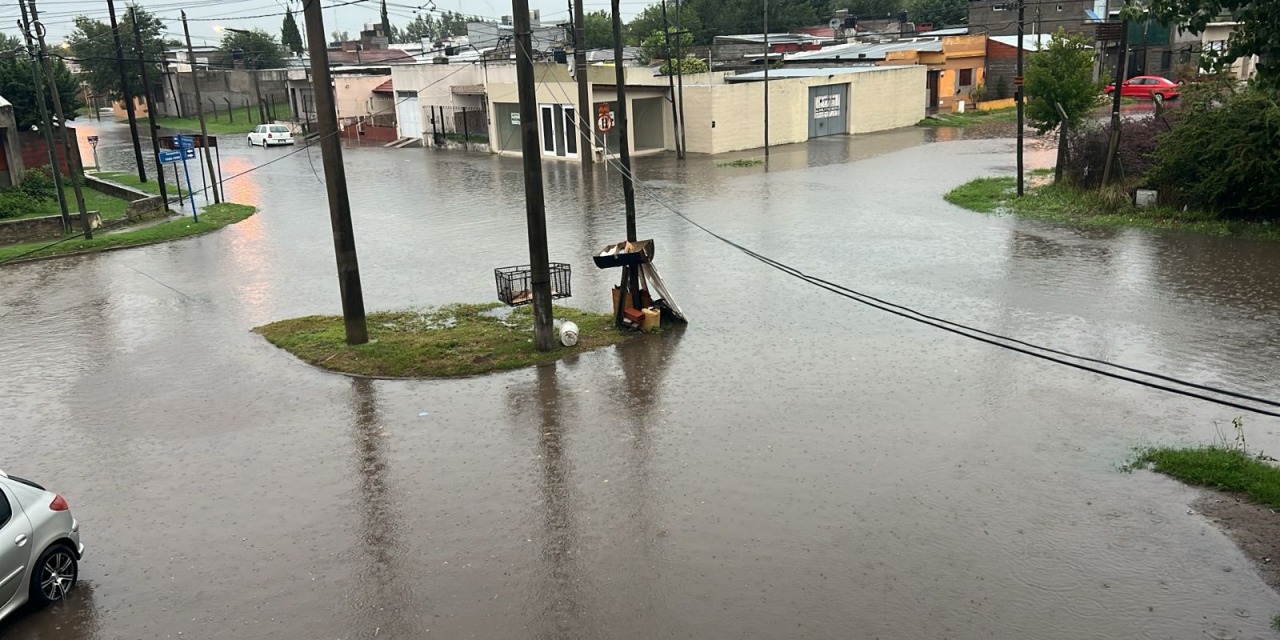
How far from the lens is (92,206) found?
1225 inches

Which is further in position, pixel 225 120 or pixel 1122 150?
pixel 225 120

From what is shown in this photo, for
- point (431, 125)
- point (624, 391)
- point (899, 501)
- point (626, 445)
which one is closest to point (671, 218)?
point (624, 391)

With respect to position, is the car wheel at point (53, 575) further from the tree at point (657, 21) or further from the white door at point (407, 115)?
the tree at point (657, 21)

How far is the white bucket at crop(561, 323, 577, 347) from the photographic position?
1410 cm

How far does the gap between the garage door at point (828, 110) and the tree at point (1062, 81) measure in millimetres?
16796

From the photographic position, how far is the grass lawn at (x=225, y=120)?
6891 centimetres

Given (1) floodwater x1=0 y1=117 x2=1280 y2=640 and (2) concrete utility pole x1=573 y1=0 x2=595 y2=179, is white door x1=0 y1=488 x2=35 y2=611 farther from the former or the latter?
(2) concrete utility pole x1=573 y1=0 x2=595 y2=179

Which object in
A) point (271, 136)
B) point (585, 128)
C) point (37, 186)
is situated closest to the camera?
point (37, 186)

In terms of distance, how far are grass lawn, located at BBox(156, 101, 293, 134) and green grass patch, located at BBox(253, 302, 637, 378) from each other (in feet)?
185

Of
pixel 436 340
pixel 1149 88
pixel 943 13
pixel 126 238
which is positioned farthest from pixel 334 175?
pixel 943 13

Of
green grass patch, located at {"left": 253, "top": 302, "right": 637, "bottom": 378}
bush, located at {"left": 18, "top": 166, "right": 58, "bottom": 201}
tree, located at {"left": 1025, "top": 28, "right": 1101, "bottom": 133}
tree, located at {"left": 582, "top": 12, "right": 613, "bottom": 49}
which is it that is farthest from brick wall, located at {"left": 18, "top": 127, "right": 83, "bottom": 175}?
tree, located at {"left": 582, "top": 12, "right": 613, "bottom": 49}

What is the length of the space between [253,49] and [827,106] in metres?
66.7

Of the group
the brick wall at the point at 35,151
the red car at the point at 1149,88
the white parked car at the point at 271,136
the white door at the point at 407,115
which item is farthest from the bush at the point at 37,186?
the red car at the point at 1149,88

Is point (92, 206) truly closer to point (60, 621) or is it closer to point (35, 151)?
point (35, 151)
